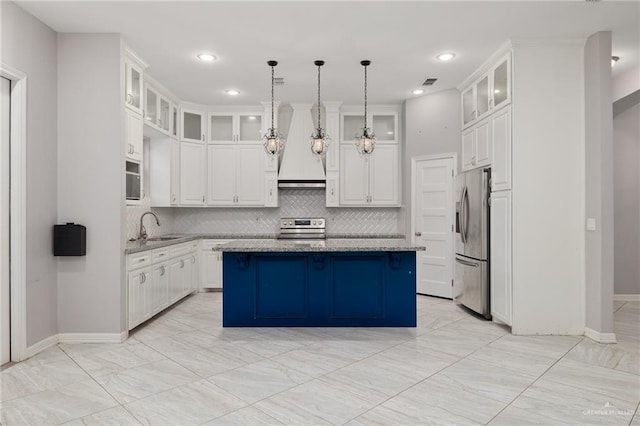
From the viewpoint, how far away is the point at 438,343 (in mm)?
3625

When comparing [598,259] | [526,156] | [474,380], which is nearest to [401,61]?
[526,156]

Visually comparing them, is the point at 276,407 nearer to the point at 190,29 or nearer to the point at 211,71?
the point at 190,29

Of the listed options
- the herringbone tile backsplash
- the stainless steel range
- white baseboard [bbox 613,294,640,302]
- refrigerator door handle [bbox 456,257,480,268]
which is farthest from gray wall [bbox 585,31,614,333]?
the stainless steel range

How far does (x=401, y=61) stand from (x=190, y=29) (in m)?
2.30

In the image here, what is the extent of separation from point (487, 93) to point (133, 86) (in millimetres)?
3992

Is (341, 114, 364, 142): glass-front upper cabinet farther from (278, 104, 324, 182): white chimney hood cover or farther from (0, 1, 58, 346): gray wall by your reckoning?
(0, 1, 58, 346): gray wall

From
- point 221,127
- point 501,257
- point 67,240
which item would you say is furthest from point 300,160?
point 67,240

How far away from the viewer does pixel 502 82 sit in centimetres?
408

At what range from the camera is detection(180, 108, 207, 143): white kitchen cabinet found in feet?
19.7

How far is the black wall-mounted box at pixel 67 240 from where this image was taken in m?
3.50

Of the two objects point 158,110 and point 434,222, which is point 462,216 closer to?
point 434,222

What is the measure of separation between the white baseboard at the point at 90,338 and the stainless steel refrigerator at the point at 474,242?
3.87 meters

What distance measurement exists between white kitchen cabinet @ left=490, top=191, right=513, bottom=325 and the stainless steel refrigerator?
8 centimetres

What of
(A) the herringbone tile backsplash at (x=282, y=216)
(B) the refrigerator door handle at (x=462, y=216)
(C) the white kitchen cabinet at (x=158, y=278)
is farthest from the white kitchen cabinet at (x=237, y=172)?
(B) the refrigerator door handle at (x=462, y=216)
